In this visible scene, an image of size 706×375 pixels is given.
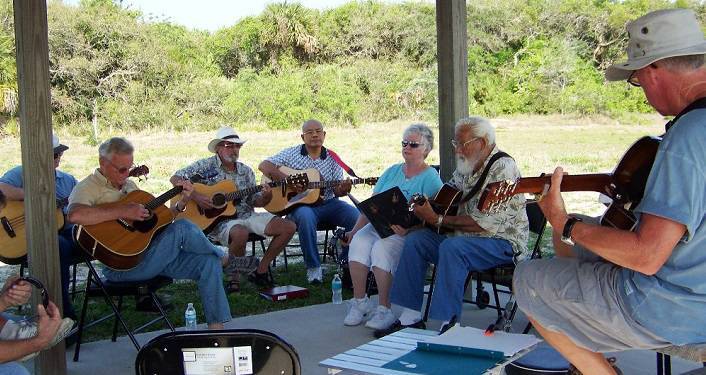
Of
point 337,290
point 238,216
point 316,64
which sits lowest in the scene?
point 337,290

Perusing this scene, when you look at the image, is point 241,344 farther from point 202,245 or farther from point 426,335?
point 202,245

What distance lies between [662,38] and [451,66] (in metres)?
2.80

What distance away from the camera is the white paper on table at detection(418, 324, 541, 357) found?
10.8ft

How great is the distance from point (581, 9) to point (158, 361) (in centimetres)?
1809

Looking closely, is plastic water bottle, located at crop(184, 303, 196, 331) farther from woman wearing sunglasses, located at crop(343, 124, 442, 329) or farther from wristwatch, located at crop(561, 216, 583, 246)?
wristwatch, located at crop(561, 216, 583, 246)

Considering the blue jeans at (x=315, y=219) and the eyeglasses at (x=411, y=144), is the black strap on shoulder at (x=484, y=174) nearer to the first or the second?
the eyeglasses at (x=411, y=144)

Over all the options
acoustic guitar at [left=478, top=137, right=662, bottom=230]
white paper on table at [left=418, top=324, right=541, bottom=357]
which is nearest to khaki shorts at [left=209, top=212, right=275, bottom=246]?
white paper on table at [left=418, top=324, right=541, bottom=357]

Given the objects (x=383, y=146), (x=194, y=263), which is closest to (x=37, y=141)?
(x=194, y=263)

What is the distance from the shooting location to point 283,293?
6.25m

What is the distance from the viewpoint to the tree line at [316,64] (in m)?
17.3

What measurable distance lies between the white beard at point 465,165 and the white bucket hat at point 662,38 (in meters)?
2.07

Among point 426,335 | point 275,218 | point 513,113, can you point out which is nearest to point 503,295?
point 275,218

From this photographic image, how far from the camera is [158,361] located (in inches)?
106

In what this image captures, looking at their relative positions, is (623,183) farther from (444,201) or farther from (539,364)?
(444,201)
